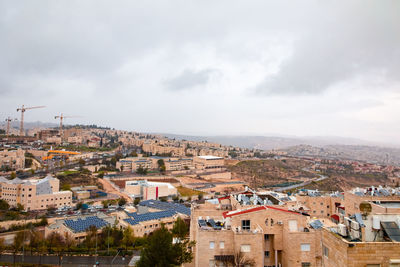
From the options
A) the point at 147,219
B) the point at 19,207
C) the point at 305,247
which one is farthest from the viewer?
the point at 19,207

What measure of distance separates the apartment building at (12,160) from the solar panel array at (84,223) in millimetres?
26334

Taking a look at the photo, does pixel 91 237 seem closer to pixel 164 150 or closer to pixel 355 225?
pixel 355 225

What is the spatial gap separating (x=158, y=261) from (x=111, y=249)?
32.5 ft

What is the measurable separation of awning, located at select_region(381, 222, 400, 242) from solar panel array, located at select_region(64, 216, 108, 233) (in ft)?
A: 62.7

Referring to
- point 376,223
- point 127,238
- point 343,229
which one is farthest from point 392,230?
point 127,238


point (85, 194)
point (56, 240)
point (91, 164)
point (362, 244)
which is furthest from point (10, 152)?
point (362, 244)

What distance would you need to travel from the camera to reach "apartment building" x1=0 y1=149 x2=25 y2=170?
40875 millimetres

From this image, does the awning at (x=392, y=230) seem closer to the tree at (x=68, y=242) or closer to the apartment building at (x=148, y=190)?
the tree at (x=68, y=242)

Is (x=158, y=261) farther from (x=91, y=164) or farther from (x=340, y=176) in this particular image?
(x=340, y=176)

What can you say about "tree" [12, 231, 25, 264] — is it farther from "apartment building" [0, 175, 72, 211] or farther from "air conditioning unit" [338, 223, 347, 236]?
"air conditioning unit" [338, 223, 347, 236]

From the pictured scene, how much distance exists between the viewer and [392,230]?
4.49m

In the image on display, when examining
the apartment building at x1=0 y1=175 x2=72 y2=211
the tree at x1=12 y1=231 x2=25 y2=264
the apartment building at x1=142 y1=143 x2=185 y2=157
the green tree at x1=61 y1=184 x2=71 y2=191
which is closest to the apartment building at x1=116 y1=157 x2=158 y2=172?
the apartment building at x1=142 y1=143 x2=185 y2=157

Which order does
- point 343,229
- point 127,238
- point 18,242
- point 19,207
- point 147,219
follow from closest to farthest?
point 343,229, point 18,242, point 127,238, point 147,219, point 19,207

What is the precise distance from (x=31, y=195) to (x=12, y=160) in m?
19.1
